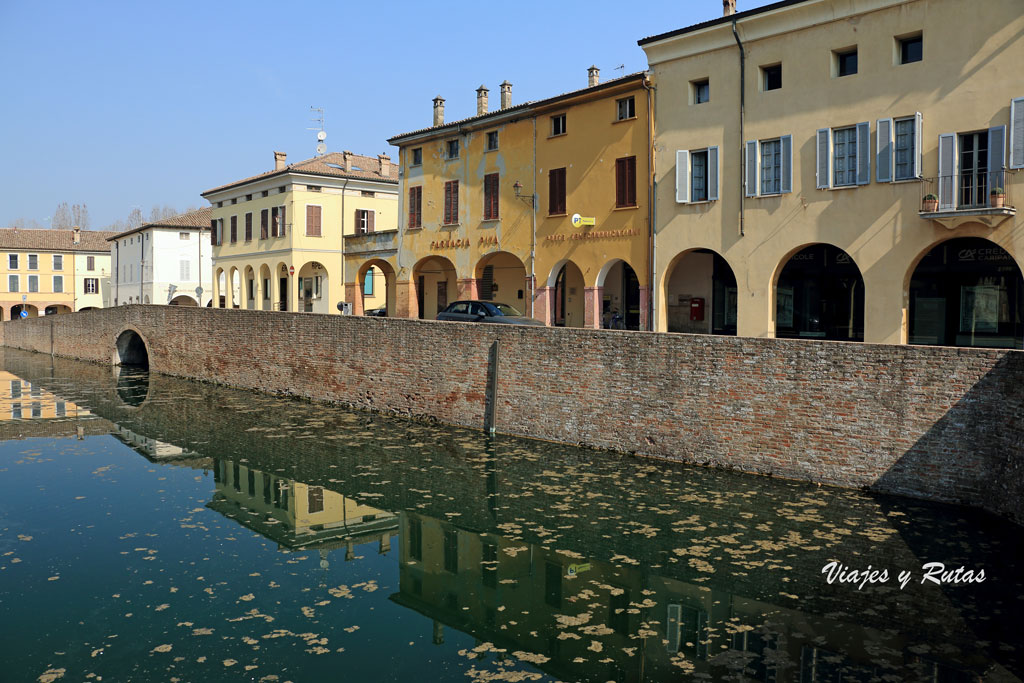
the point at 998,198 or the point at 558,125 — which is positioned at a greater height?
the point at 558,125

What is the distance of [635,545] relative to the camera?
36.9ft

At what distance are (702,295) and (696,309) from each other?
1.51 ft

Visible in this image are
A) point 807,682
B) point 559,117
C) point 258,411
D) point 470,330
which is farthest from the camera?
point 559,117

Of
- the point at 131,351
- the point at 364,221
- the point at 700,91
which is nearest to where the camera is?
the point at 700,91

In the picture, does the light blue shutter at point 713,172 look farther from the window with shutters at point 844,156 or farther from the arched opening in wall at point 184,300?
the arched opening in wall at point 184,300

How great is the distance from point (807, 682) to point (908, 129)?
1444cm

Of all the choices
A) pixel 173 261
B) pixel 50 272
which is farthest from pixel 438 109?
pixel 50 272

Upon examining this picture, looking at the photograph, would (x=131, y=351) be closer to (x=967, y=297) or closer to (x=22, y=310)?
(x=967, y=297)

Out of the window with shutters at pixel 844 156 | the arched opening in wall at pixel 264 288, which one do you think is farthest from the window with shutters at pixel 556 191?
the arched opening in wall at pixel 264 288

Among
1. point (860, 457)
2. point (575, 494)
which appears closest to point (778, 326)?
point (860, 457)

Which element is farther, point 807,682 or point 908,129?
point 908,129

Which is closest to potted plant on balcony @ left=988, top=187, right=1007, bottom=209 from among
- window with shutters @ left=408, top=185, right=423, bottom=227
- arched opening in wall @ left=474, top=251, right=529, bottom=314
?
arched opening in wall @ left=474, top=251, right=529, bottom=314

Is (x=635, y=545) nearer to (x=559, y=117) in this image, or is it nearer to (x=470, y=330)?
(x=470, y=330)

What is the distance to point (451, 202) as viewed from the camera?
1177 inches
